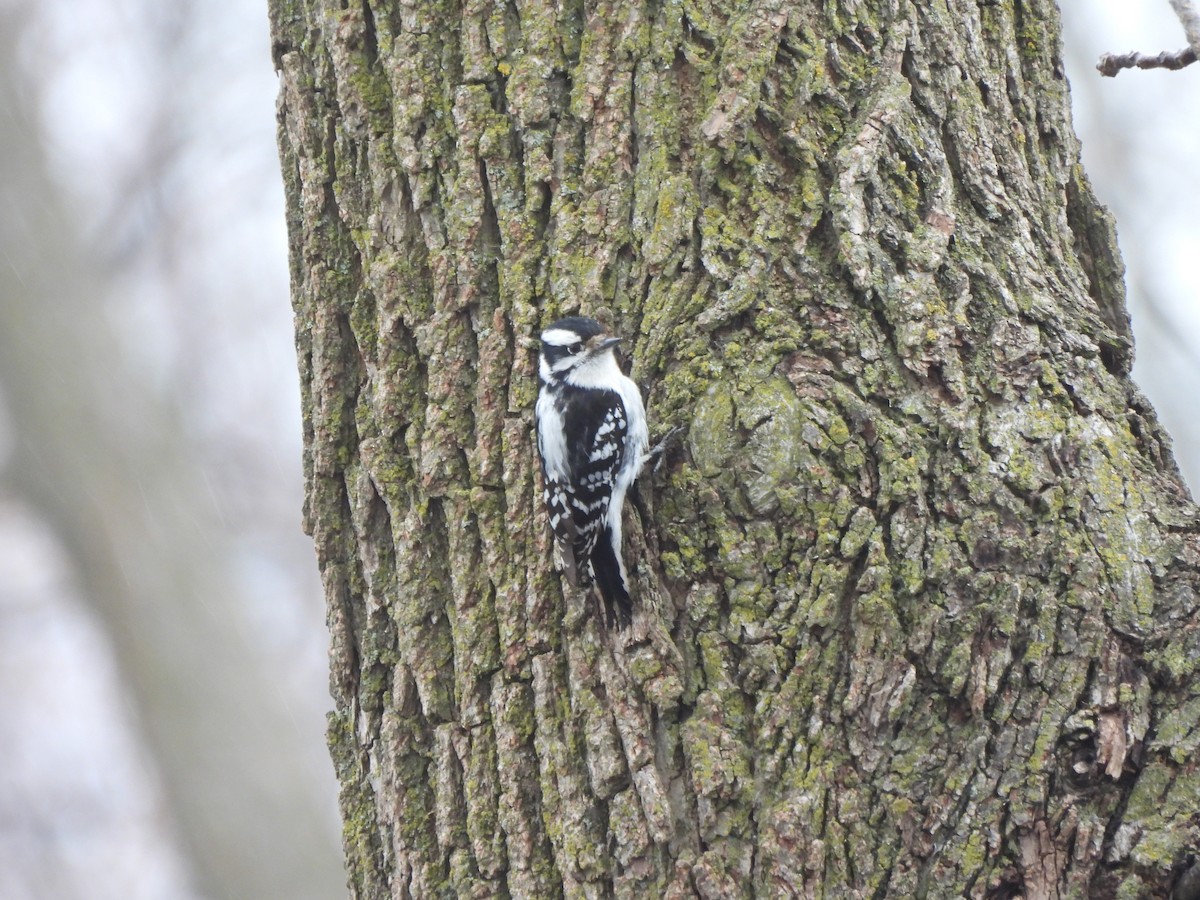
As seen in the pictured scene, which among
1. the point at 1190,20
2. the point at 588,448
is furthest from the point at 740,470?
the point at 1190,20

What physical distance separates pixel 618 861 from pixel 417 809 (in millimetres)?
515

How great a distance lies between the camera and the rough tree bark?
82.4 inches

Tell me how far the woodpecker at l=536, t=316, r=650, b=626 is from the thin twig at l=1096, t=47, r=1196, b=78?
153 cm

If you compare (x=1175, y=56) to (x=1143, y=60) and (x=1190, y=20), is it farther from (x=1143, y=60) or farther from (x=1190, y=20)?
(x=1190, y=20)

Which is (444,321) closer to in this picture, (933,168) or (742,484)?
(742,484)

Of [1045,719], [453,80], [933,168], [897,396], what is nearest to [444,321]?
[453,80]

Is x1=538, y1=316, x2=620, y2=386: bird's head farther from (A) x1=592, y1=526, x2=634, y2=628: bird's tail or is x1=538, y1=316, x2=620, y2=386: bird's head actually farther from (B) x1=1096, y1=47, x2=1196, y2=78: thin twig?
(B) x1=1096, y1=47, x2=1196, y2=78: thin twig

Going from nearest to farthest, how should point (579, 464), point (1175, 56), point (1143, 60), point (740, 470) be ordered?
1. point (740, 470)
2. point (1175, 56)
3. point (1143, 60)
4. point (579, 464)

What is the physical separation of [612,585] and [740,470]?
388mm

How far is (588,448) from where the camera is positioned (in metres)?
3.15

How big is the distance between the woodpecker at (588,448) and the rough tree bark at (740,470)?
0.06 m

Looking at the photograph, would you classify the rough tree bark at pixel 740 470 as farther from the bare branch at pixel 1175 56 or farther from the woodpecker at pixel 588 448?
the bare branch at pixel 1175 56

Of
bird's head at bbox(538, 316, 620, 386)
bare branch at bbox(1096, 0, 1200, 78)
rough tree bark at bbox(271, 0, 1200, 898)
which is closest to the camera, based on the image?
rough tree bark at bbox(271, 0, 1200, 898)

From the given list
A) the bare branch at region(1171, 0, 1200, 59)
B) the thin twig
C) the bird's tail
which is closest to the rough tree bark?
the bird's tail
